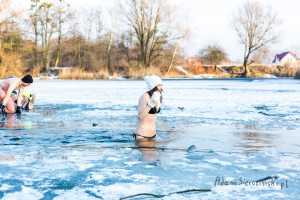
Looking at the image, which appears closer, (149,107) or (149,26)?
(149,107)

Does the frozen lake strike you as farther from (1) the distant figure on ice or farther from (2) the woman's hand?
(1) the distant figure on ice

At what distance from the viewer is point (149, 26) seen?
33.8 metres

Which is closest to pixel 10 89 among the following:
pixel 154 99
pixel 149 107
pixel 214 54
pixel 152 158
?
pixel 149 107

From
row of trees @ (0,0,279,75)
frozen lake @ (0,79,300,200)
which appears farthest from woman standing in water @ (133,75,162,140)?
row of trees @ (0,0,279,75)

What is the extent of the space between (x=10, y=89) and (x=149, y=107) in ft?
13.8

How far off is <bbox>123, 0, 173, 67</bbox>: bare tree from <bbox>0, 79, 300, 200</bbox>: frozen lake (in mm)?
26442

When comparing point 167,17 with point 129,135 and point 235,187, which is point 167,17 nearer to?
point 129,135

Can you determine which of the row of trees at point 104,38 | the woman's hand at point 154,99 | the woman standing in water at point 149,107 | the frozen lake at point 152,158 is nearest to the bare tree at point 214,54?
the row of trees at point 104,38

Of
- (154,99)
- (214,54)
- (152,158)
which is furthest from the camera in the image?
(214,54)

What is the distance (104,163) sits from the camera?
149 inches

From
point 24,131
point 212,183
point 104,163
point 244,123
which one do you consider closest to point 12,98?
point 24,131

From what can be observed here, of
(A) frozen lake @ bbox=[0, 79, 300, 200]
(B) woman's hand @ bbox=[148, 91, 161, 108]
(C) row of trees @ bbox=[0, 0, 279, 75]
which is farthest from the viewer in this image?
(C) row of trees @ bbox=[0, 0, 279, 75]

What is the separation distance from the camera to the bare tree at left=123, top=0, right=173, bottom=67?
3284 cm

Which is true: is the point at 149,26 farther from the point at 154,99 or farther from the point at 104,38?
the point at 154,99
